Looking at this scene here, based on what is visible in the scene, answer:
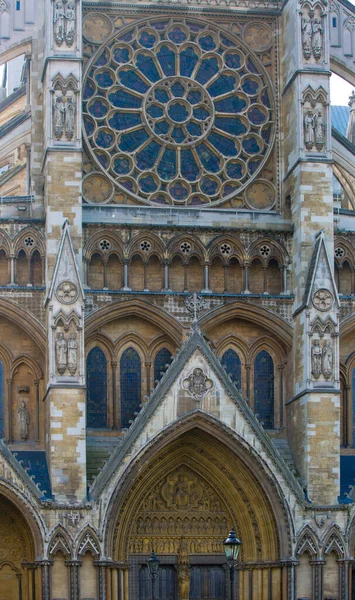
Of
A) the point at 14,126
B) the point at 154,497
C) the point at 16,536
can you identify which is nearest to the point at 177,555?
the point at 154,497

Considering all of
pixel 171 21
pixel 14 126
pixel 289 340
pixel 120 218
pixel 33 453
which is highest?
pixel 171 21

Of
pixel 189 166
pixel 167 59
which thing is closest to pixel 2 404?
pixel 189 166

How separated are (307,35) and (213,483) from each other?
433 inches

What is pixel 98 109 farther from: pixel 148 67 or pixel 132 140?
pixel 148 67

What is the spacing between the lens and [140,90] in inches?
1501

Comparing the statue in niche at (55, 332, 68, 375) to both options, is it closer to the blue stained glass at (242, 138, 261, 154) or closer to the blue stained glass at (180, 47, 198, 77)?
the blue stained glass at (242, 138, 261, 154)

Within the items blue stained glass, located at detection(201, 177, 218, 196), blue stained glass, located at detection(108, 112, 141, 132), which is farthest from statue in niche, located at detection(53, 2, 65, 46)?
blue stained glass, located at detection(201, 177, 218, 196)

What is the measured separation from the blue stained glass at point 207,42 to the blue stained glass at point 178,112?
5.56 feet

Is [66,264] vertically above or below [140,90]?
below

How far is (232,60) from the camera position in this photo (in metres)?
38.9

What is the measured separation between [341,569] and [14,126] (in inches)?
512

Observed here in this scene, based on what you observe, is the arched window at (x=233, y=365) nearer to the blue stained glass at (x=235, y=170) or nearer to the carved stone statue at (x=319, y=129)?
the blue stained glass at (x=235, y=170)

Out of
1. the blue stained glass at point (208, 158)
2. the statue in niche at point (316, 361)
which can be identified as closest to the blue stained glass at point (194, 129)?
the blue stained glass at point (208, 158)

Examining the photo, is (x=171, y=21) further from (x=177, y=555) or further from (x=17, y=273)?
(x=177, y=555)
